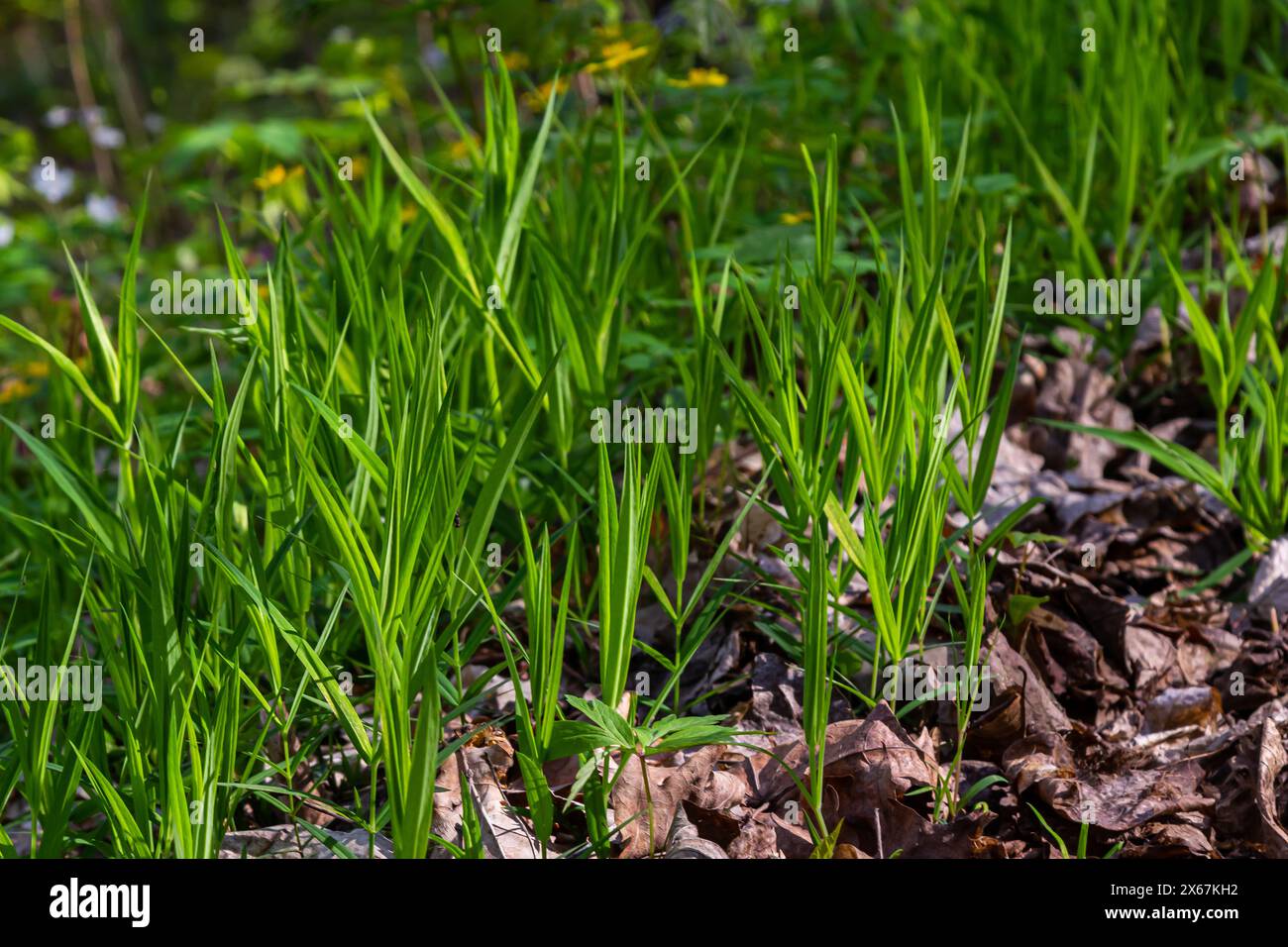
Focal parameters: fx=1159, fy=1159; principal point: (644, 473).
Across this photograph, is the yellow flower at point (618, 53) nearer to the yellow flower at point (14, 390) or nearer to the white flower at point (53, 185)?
the white flower at point (53, 185)

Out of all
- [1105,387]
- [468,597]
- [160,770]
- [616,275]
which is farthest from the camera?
[1105,387]

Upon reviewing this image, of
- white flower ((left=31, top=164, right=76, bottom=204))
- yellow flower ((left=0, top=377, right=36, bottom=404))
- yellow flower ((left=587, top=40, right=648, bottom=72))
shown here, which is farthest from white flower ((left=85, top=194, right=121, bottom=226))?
yellow flower ((left=587, top=40, right=648, bottom=72))

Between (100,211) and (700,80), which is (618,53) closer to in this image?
(700,80)

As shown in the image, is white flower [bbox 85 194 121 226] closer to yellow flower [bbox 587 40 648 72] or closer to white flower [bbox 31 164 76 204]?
white flower [bbox 31 164 76 204]

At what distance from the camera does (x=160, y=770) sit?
107cm

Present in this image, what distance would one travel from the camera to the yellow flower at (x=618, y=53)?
7.51 feet

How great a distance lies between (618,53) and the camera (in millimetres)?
2312

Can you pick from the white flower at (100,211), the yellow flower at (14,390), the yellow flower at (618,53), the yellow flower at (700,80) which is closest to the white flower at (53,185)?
the white flower at (100,211)

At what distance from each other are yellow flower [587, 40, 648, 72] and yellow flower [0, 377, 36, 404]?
1628 millimetres

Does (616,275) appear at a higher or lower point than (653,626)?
higher

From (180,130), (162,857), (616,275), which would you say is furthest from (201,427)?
(180,130)

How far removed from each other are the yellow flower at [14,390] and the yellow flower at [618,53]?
5.34ft

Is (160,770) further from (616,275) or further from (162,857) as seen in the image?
(616,275)

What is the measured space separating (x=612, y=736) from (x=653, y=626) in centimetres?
53
